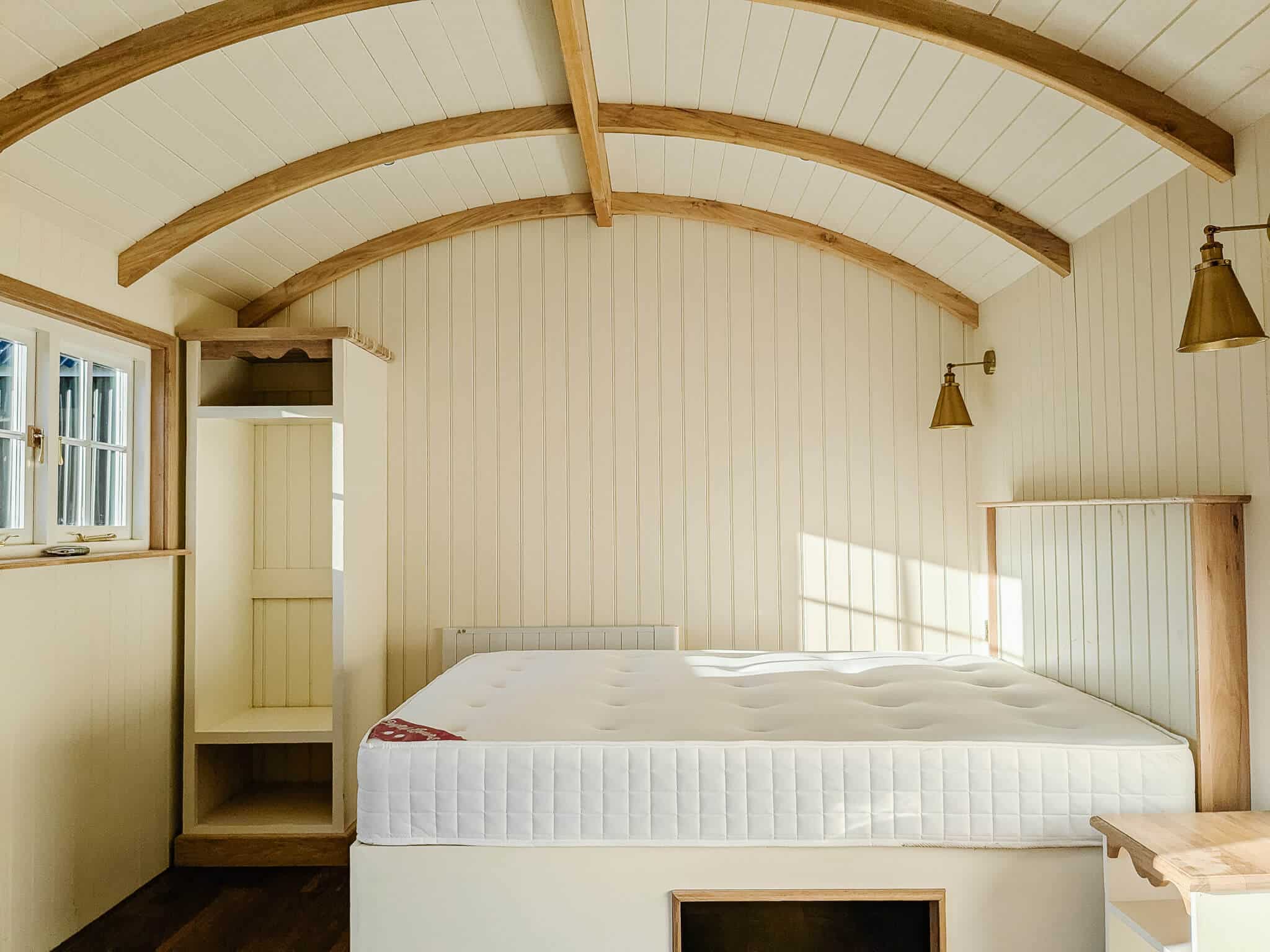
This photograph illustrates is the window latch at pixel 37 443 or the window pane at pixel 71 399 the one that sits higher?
the window pane at pixel 71 399

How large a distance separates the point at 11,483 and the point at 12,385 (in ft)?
0.97

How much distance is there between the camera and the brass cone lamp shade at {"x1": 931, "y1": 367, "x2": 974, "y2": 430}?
346cm

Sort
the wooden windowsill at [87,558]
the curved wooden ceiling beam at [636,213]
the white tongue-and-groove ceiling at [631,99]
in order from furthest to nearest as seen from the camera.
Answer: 1. the curved wooden ceiling beam at [636,213]
2. the wooden windowsill at [87,558]
3. the white tongue-and-groove ceiling at [631,99]

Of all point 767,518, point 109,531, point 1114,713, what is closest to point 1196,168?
point 1114,713

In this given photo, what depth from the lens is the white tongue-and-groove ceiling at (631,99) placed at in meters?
2.07

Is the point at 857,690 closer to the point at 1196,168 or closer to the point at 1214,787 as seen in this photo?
the point at 1214,787

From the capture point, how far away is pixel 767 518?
385cm

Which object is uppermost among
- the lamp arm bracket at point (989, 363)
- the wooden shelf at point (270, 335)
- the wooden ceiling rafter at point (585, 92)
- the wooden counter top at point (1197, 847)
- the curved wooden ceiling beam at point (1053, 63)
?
the wooden ceiling rafter at point (585, 92)

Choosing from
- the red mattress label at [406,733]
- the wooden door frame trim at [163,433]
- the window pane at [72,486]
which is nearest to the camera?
the red mattress label at [406,733]

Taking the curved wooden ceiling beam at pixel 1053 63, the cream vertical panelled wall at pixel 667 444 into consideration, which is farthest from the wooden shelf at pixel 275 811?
the curved wooden ceiling beam at pixel 1053 63

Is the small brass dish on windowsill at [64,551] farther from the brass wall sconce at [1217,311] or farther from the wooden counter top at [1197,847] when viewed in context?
the brass wall sconce at [1217,311]

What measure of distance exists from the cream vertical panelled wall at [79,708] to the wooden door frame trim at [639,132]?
1.32 ft

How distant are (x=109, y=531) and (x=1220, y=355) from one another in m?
3.45

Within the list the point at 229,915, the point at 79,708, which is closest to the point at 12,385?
the point at 79,708
